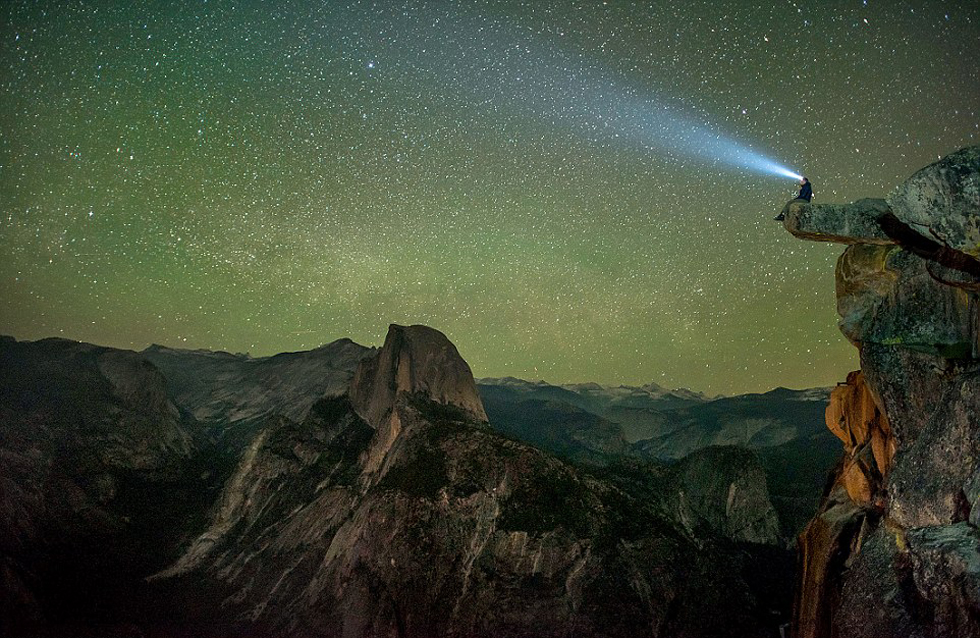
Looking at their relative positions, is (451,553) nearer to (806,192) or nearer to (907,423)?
(907,423)

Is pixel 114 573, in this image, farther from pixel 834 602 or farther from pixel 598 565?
pixel 834 602

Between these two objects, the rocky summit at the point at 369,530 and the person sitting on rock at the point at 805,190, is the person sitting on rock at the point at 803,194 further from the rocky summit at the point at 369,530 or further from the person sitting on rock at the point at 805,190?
the rocky summit at the point at 369,530

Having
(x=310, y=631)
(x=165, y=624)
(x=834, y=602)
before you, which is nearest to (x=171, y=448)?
(x=165, y=624)

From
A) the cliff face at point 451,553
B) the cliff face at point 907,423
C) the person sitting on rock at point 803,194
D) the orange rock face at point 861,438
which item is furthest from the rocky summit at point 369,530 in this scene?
the person sitting on rock at point 803,194

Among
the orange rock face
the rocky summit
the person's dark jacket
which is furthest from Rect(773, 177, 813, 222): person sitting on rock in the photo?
the rocky summit

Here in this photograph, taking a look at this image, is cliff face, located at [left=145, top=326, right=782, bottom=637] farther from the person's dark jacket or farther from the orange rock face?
the person's dark jacket
